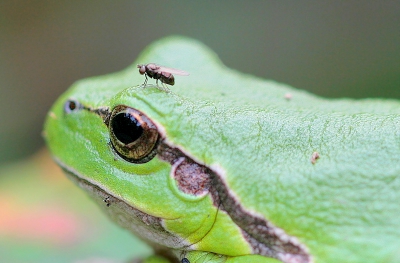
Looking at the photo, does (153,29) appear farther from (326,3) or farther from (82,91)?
(82,91)

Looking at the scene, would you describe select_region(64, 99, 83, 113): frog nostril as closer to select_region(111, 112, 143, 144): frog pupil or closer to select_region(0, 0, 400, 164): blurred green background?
select_region(111, 112, 143, 144): frog pupil

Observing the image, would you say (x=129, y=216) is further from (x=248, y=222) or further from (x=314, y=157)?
(x=314, y=157)

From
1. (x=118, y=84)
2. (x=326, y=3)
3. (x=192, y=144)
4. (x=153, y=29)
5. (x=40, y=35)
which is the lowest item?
(x=192, y=144)

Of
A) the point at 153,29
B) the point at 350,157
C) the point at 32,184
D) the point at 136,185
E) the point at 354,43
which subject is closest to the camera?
the point at 350,157

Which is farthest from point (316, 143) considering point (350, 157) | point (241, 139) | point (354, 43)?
point (354, 43)

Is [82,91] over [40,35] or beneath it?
beneath

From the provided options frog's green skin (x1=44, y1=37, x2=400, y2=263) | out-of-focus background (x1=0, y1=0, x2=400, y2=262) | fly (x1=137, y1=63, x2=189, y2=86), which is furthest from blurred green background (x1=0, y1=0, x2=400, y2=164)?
fly (x1=137, y1=63, x2=189, y2=86)

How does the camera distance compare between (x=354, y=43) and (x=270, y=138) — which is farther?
(x=354, y=43)

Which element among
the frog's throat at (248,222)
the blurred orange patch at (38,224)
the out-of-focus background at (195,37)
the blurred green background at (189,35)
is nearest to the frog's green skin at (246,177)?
the frog's throat at (248,222)
